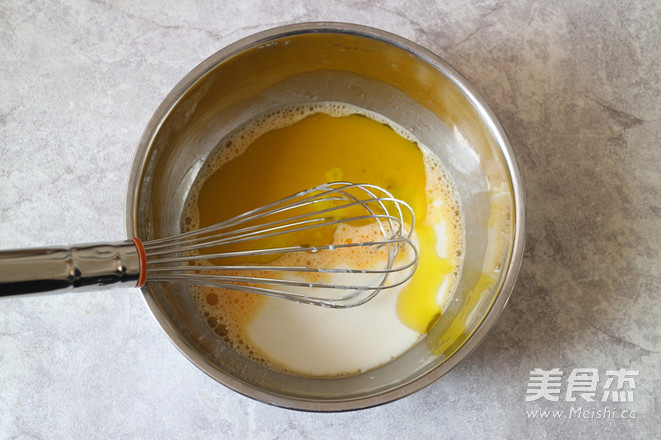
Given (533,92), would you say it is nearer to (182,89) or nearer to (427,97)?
(427,97)

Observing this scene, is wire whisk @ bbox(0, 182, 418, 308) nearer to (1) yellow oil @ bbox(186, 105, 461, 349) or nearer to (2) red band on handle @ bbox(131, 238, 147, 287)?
(1) yellow oil @ bbox(186, 105, 461, 349)

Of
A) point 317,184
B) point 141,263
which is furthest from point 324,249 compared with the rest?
point 141,263

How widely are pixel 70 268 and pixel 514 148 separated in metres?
0.64

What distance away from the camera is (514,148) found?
3.08 feet

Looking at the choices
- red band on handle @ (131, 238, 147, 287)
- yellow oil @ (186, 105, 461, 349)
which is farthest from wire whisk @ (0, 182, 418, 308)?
red band on handle @ (131, 238, 147, 287)

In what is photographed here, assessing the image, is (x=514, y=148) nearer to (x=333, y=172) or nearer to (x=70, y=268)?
(x=333, y=172)

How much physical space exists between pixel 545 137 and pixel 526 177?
2.7 inches

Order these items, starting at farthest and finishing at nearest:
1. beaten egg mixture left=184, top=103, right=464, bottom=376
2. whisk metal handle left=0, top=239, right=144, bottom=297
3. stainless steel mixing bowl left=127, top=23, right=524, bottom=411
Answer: beaten egg mixture left=184, top=103, right=464, bottom=376, stainless steel mixing bowl left=127, top=23, right=524, bottom=411, whisk metal handle left=0, top=239, right=144, bottom=297

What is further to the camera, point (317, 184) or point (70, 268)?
point (317, 184)

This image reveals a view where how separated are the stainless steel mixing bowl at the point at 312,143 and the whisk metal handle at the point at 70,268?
0.07 meters

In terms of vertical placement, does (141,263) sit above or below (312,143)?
below

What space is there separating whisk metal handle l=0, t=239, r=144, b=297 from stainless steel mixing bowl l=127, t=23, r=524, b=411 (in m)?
0.07

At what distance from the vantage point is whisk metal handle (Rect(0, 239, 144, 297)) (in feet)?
1.93

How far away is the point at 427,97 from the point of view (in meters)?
0.89
